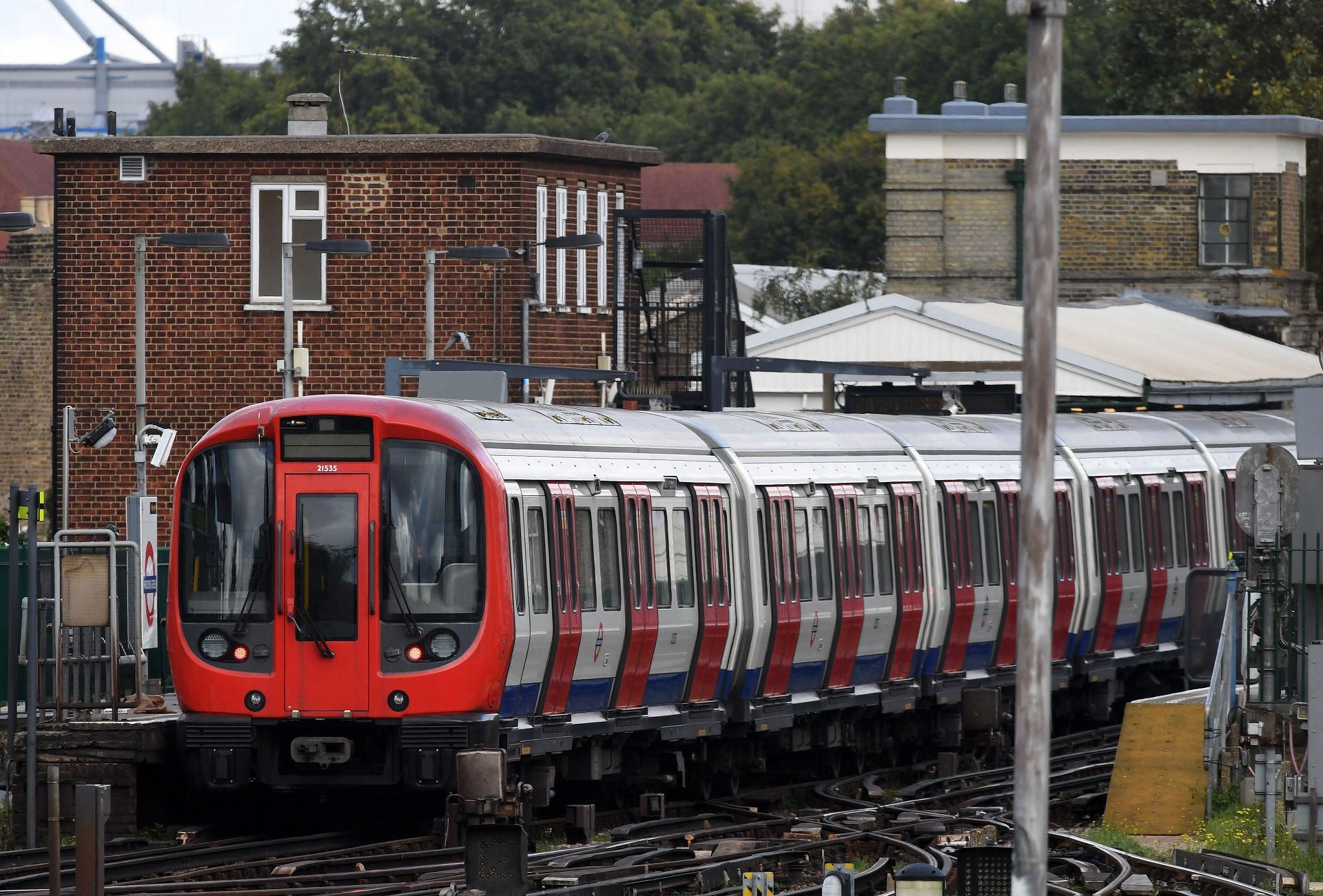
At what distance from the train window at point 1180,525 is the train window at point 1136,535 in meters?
0.85

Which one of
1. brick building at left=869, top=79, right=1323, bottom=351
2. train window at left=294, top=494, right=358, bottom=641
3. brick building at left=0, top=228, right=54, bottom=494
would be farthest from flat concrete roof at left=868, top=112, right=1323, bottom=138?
train window at left=294, top=494, right=358, bottom=641

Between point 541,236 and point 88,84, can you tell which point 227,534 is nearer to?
point 541,236

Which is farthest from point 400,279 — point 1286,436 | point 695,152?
point 695,152

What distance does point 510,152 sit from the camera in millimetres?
34094

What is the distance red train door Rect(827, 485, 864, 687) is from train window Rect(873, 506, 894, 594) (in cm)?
39

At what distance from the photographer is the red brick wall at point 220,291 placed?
34719 mm

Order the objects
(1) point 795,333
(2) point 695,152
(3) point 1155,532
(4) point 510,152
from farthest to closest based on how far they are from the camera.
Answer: (2) point 695,152, (1) point 795,333, (4) point 510,152, (3) point 1155,532

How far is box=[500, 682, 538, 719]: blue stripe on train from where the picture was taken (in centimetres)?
1775

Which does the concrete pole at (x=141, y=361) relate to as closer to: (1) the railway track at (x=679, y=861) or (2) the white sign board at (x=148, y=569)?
(2) the white sign board at (x=148, y=569)

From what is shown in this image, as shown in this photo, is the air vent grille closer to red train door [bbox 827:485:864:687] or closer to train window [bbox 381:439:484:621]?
red train door [bbox 827:485:864:687]

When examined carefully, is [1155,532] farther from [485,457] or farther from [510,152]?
[485,457]

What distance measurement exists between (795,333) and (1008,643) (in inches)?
592

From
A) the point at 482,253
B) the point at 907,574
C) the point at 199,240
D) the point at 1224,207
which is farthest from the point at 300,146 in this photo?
the point at 1224,207

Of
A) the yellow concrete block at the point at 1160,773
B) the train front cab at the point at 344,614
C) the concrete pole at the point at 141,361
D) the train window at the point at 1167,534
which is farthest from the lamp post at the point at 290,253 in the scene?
the yellow concrete block at the point at 1160,773
